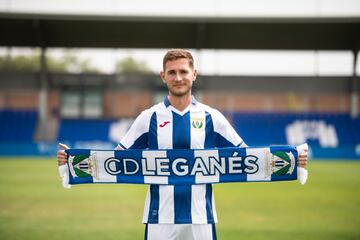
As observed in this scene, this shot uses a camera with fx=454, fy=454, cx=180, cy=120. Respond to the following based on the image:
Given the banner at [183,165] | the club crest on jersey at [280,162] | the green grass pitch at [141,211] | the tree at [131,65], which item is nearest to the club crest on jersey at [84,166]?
the banner at [183,165]

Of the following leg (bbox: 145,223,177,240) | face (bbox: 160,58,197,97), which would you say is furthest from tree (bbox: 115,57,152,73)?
leg (bbox: 145,223,177,240)

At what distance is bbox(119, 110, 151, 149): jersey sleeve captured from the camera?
335 cm

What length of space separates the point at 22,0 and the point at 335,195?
21.4 metres

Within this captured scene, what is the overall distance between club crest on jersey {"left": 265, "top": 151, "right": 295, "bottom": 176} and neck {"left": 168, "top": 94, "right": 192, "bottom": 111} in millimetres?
766

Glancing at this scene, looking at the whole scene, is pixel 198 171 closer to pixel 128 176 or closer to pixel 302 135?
pixel 128 176

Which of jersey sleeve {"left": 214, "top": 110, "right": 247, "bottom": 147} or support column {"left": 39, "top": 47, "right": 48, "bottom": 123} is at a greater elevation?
support column {"left": 39, "top": 47, "right": 48, "bottom": 123}

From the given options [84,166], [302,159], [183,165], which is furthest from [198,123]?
[84,166]

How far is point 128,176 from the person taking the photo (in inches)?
140

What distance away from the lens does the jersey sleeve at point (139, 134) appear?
3.35 meters

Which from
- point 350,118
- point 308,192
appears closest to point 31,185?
point 308,192

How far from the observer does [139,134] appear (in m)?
3.42

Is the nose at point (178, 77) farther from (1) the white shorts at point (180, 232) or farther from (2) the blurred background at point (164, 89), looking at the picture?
(2) the blurred background at point (164, 89)

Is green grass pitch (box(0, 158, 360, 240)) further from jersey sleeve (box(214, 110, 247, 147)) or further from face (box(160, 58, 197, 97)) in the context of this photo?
face (box(160, 58, 197, 97))

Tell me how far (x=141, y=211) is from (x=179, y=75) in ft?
18.7
